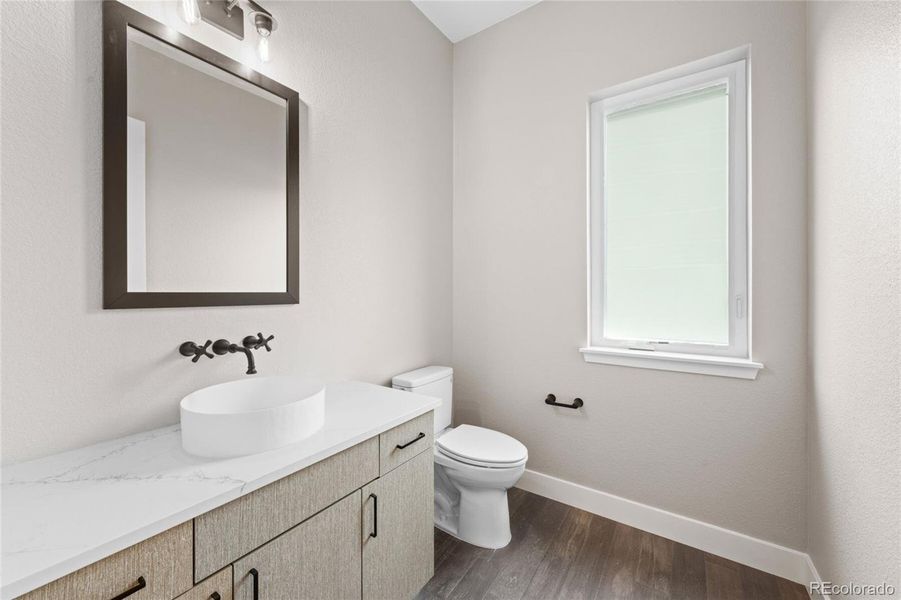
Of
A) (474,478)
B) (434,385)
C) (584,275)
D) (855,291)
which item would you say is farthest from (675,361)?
(434,385)

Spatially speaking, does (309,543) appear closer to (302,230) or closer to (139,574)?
(139,574)

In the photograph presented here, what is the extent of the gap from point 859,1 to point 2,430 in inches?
100

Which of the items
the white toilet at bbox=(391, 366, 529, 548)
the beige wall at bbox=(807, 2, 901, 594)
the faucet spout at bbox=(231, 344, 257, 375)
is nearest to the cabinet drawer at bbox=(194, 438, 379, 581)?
the faucet spout at bbox=(231, 344, 257, 375)

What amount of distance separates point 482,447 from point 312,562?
96 centimetres

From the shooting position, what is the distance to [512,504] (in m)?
2.11

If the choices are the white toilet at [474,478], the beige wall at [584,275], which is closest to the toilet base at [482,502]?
the white toilet at [474,478]

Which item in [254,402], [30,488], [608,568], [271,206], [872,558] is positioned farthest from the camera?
[608,568]

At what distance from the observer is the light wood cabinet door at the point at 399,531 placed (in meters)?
1.16

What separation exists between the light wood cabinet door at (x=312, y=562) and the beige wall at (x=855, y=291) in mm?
1384

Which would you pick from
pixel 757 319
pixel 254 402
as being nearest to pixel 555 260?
pixel 757 319

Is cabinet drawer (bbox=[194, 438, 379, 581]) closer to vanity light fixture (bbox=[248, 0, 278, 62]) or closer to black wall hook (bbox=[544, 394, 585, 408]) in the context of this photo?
black wall hook (bbox=[544, 394, 585, 408])

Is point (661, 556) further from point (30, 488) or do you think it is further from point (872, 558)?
point (30, 488)

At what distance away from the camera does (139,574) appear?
673 millimetres

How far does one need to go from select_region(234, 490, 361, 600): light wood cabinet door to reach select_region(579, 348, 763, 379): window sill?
142 centimetres
